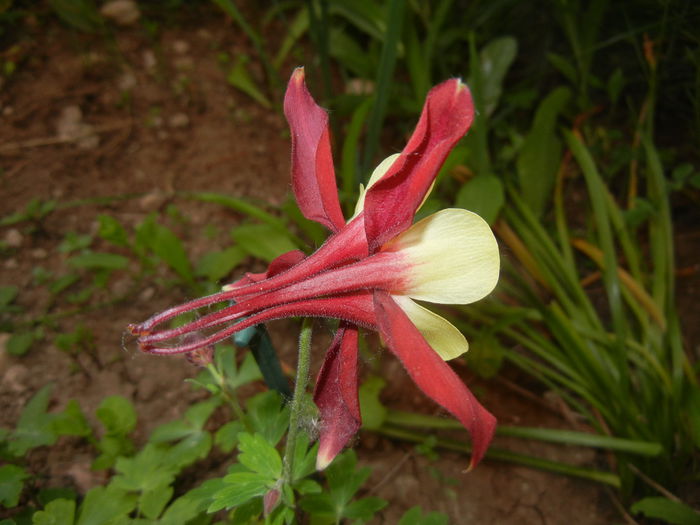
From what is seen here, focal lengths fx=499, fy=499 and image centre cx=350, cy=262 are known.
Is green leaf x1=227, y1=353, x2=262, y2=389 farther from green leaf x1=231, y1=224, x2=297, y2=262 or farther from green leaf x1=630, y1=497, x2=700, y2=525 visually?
green leaf x1=630, y1=497, x2=700, y2=525

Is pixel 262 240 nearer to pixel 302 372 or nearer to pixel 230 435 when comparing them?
pixel 230 435

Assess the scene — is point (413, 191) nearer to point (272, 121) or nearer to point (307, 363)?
point (307, 363)

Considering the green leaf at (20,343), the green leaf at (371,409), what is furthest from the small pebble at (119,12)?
the green leaf at (371,409)

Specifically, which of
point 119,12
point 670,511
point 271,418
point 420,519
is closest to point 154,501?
point 271,418

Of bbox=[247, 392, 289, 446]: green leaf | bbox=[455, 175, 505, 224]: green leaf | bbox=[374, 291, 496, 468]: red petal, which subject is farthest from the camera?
bbox=[455, 175, 505, 224]: green leaf

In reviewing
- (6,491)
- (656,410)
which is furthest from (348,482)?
(656,410)

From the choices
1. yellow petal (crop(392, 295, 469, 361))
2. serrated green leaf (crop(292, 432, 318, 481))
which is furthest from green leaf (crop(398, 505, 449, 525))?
yellow petal (crop(392, 295, 469, 361))

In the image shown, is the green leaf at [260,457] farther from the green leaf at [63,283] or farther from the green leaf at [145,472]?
the green leaf at [63,283]
